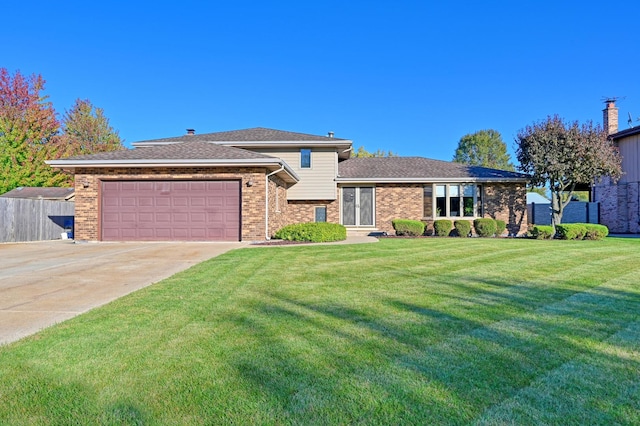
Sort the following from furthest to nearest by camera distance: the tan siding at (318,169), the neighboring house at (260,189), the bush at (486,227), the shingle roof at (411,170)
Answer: the shingle roof at (411,170) → the tan siding at (318,169) → the bush at (486,227) → the neighboring house at (260,189)

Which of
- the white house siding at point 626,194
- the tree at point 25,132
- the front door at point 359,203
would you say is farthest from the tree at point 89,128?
the white house siding at point 626,194

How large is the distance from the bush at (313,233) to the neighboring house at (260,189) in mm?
863

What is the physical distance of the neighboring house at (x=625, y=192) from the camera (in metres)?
20.3

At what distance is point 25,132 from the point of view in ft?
89.4

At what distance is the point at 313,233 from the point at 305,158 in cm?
551

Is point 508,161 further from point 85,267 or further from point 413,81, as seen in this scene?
point 85,267

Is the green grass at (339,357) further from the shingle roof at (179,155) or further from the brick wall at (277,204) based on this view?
the brick wall at (277,204)

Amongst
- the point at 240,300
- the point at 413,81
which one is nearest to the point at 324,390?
the point at 240,300

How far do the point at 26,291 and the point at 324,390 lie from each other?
5472mm

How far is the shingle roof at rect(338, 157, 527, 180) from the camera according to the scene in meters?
18.4

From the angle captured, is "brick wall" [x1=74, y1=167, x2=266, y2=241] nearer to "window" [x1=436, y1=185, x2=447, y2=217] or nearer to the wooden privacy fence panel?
the wooden privacy fence panel

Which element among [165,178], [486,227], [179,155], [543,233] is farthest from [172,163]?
[543,233]

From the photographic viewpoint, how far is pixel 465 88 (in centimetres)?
2586

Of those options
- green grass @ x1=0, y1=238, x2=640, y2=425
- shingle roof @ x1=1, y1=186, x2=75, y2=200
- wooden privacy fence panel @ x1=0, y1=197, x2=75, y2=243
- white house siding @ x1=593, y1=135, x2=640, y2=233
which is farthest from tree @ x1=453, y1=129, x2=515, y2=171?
green grass @ x1=0, y1=238, x2=640, y2=425
